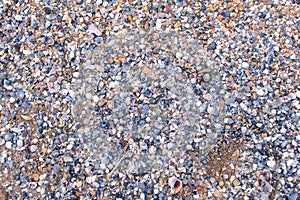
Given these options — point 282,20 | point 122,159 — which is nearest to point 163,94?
point 122,159

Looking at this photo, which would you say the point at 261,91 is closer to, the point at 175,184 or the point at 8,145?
the point at 175,184

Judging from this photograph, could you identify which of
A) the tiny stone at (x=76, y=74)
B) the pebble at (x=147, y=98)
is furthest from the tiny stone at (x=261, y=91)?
the tiny stone at (x=76, y=74)

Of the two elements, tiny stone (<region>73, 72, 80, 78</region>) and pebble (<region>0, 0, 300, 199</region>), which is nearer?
pebble (<region>0, 0, 300, 199</region>)

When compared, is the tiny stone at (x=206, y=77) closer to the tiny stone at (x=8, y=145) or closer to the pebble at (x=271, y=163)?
the pebble at (x=271, y=163)

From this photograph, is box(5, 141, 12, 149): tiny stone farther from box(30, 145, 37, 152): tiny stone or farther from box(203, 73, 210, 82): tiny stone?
box(203, 73, 210, 82): tiny stone

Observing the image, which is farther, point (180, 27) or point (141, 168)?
point (180, 27)

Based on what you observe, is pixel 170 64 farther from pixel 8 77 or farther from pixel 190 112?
pixel 8 77

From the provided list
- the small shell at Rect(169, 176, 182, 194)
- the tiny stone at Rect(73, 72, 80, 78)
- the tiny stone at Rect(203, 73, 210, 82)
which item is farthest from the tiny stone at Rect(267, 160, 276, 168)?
the tiny stone at Rect(73, 72, 80, 78)

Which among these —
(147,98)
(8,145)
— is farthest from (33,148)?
(147,98)
